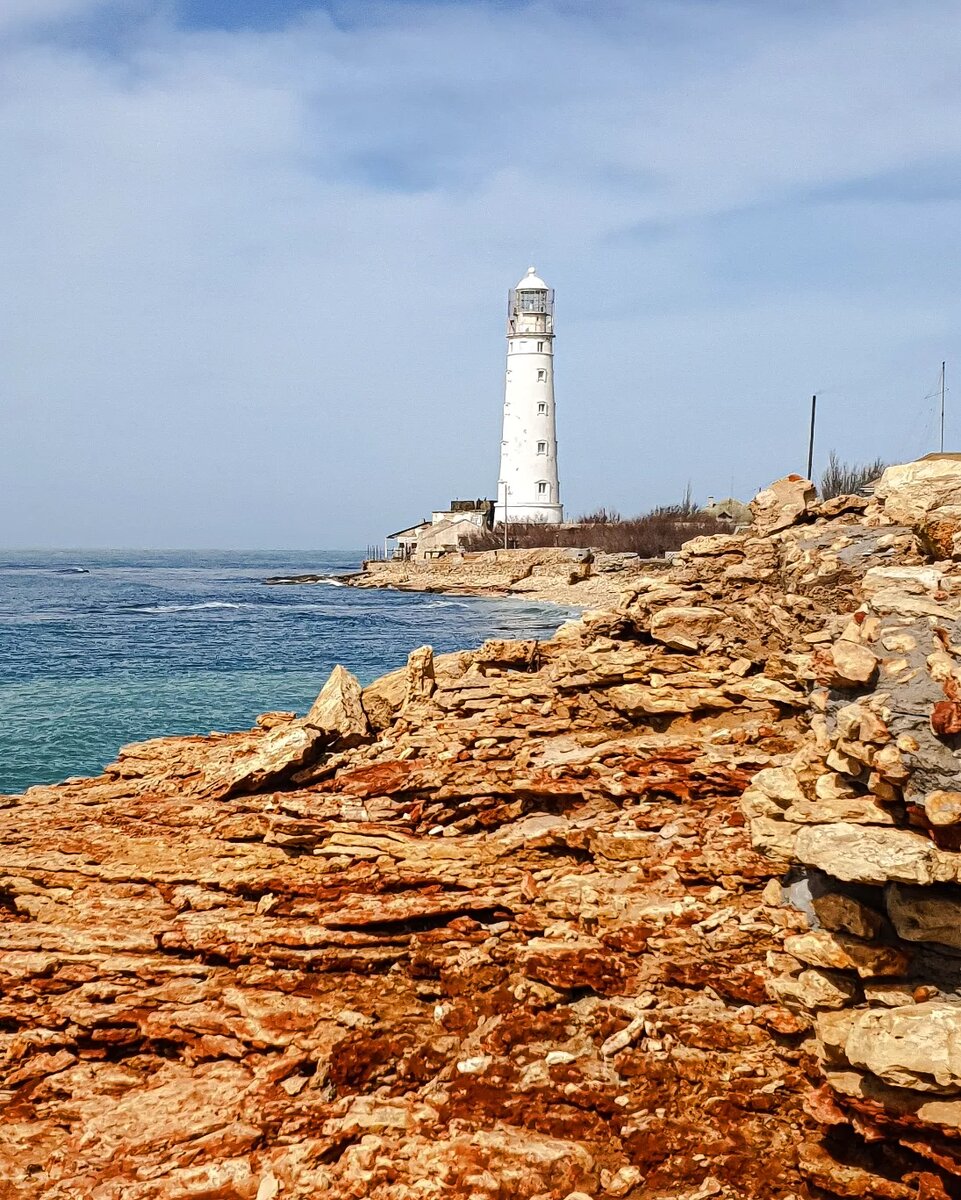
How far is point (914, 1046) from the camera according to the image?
15.5 feet

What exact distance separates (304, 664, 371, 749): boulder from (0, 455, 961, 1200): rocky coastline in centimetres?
86

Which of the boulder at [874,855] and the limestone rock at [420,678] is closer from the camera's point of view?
the boulder at [874,855]

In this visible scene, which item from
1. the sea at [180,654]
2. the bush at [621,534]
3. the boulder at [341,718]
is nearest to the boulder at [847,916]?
the boulder at [341,718]

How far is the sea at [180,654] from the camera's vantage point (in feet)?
79.6

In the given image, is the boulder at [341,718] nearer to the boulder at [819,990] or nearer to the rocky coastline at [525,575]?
the boulder at [819,990]

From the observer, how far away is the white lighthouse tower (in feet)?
258

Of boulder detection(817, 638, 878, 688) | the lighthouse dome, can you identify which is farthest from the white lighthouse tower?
boulder detection(817, 638, 878, 688)

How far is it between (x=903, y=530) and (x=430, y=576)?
76.4 metres

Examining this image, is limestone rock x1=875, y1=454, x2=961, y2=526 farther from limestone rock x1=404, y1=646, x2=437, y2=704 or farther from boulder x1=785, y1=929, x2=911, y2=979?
boulder x1=785, y1=929, x2=911, y2=979

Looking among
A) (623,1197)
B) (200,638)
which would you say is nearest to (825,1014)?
(623,1197)

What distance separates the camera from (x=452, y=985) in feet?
23.0

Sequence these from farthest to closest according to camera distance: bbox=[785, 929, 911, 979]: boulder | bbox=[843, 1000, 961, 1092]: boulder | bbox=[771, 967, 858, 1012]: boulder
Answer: bbox=[771, 967, 858, 1012]: boulder < bbox=[785, 929, 911, 979]: boulder < bbox=[843, 1000, 961, 1092]: boulder

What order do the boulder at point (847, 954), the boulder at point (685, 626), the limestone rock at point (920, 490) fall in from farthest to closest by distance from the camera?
the boulder at point (685, 626) → the limestone rock at point (920, 490) → the boulder at point (847, 954)

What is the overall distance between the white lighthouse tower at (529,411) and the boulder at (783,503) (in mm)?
66414
